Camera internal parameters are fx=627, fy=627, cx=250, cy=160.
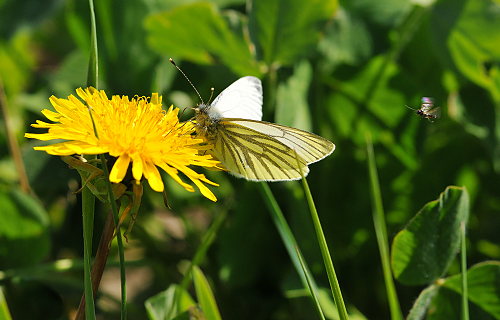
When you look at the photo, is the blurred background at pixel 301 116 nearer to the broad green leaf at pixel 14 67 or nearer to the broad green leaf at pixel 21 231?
the broad green leaf at pixel 21 231

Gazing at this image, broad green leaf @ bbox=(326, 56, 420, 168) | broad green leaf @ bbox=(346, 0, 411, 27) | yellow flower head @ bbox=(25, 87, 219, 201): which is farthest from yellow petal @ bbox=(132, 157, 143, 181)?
broad green leaf @ bbox=(346, 0, 411, 27)

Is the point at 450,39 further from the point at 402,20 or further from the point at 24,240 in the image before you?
the point at 24,240

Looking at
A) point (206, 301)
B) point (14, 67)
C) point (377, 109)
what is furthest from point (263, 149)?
point (14, 67)

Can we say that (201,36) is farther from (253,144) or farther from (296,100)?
(253,144)

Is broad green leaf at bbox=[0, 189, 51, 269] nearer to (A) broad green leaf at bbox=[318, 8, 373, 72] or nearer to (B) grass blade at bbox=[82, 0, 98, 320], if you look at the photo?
(B) grass blade at bbox=[82, 0, 98, 320]

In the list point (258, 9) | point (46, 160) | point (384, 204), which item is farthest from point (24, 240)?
point (384, 204)
